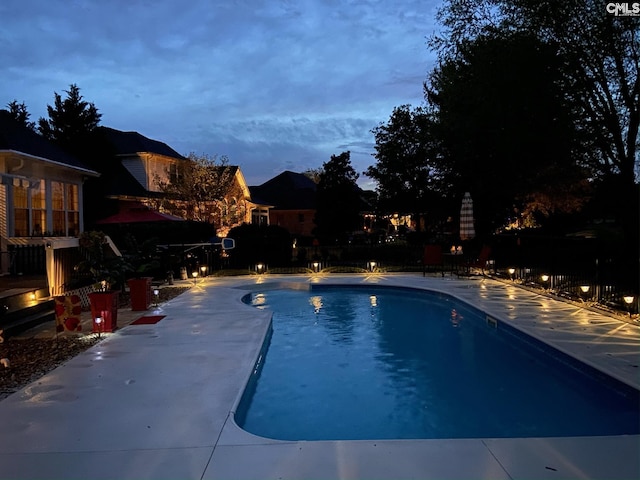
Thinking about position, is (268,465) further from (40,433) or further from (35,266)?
(35,266)

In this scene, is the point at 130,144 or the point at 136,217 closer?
the point at 136,217

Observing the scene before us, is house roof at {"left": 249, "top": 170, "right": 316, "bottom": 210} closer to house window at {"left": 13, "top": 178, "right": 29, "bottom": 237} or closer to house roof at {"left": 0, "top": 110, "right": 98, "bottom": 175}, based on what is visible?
house roof at {"left": 0, "top": 110, "right": 98, "bottom": 175}

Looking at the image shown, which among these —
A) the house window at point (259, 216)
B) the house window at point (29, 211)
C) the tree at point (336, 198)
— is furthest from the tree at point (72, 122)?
the tree at point (336, 198)

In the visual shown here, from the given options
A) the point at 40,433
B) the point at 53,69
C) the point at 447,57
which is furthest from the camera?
the point at 53,69

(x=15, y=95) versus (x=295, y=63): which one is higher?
(x=15, y=95)

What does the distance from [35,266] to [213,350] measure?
8.31 m

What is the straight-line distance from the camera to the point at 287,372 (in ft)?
23.9

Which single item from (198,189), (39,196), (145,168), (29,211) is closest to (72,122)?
(145,168)

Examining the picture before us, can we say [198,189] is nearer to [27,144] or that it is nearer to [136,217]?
[27,144]

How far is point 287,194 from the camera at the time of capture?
43.8 m

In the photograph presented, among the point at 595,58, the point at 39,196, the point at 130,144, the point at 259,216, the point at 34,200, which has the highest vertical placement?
the point at 130,144

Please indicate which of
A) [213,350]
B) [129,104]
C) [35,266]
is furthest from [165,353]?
[129,104]

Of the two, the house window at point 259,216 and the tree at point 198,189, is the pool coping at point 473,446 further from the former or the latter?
the house window at point 259,216

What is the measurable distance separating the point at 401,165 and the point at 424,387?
2512 cm
